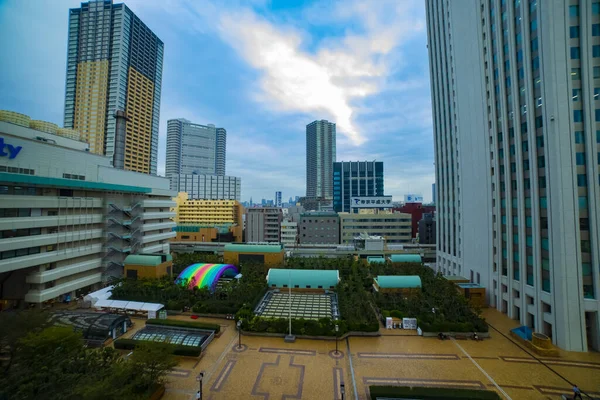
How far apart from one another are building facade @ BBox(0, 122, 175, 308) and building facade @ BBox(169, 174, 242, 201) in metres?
100

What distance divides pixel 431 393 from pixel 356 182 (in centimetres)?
13000

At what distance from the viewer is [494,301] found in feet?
103

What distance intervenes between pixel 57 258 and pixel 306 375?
2946 cm

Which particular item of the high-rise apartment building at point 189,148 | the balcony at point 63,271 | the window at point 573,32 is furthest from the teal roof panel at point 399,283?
the high-rise apartment building at point 189,148

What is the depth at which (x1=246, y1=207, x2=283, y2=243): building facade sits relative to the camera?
81750mm

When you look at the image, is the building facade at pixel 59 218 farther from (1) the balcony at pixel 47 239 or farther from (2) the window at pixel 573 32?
(2) the window at pixel 573 32

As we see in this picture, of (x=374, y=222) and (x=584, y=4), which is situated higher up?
(x=584, y=4)

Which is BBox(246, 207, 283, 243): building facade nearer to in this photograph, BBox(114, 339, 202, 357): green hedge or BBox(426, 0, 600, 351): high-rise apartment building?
BBox(426, 0, 600, 351): high-rise apartment building

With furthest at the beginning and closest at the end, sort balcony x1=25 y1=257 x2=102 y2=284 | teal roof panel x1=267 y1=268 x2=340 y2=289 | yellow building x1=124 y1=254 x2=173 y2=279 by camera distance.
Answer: yellow building x1=124 y1=254 x2=173 y2=279 < teal roof panel x1=267 y1=268 x2=340 y2=289 < balcony x1=25 y1=257 x2=102 y2=284

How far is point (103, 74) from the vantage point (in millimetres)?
90000

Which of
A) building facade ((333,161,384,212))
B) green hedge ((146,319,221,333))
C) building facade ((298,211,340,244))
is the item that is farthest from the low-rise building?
building facade ((333,161,384,212))

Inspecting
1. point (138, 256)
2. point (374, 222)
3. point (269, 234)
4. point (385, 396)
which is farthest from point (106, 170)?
point (374, 222)

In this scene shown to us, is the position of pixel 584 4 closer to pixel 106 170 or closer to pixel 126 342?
pixel 126 342

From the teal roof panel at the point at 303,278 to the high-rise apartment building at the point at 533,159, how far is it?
18.6 m
